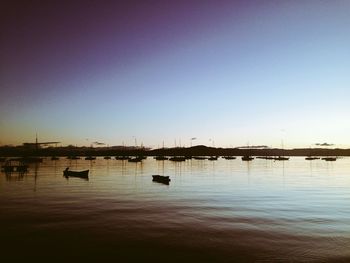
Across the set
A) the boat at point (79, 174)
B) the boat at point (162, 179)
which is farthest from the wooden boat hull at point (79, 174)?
the boat at point (162, 179)

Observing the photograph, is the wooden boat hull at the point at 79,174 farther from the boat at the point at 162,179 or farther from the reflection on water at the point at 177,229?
the reflection on water at the point at 177,229

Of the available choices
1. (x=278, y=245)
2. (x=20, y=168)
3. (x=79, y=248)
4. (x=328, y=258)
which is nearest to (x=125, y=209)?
(x=79, y=248)

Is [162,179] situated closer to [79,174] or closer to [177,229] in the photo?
[79,174]

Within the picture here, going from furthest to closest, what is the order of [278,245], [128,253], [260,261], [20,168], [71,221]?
[20,168] < [71,221] < [278,245] < [128,253] < [260,261]

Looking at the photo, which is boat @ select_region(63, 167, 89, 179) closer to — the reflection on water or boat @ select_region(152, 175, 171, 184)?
boat @ select_region(152, 175, 171, 184)

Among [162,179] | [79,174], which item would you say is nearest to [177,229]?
[162,179]

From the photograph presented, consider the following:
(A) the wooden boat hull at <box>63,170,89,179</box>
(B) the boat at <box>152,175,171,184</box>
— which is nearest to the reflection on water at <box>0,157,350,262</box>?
(B) the boat at <box>152,175,171,184</box>

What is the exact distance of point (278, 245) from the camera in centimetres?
2400

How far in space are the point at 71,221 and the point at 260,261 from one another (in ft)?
63.1

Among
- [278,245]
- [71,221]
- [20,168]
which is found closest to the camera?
[278,245]

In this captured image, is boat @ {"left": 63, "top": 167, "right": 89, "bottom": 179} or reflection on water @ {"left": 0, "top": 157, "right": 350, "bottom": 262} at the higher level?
boat @ {"left": 63, "top": 167, "right": 89, "bottom": 179}

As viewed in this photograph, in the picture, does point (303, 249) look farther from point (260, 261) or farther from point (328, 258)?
point (260, 261)

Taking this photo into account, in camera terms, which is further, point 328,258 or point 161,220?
point 161,220

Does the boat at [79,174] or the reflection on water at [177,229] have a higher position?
the boat at [79,174]
